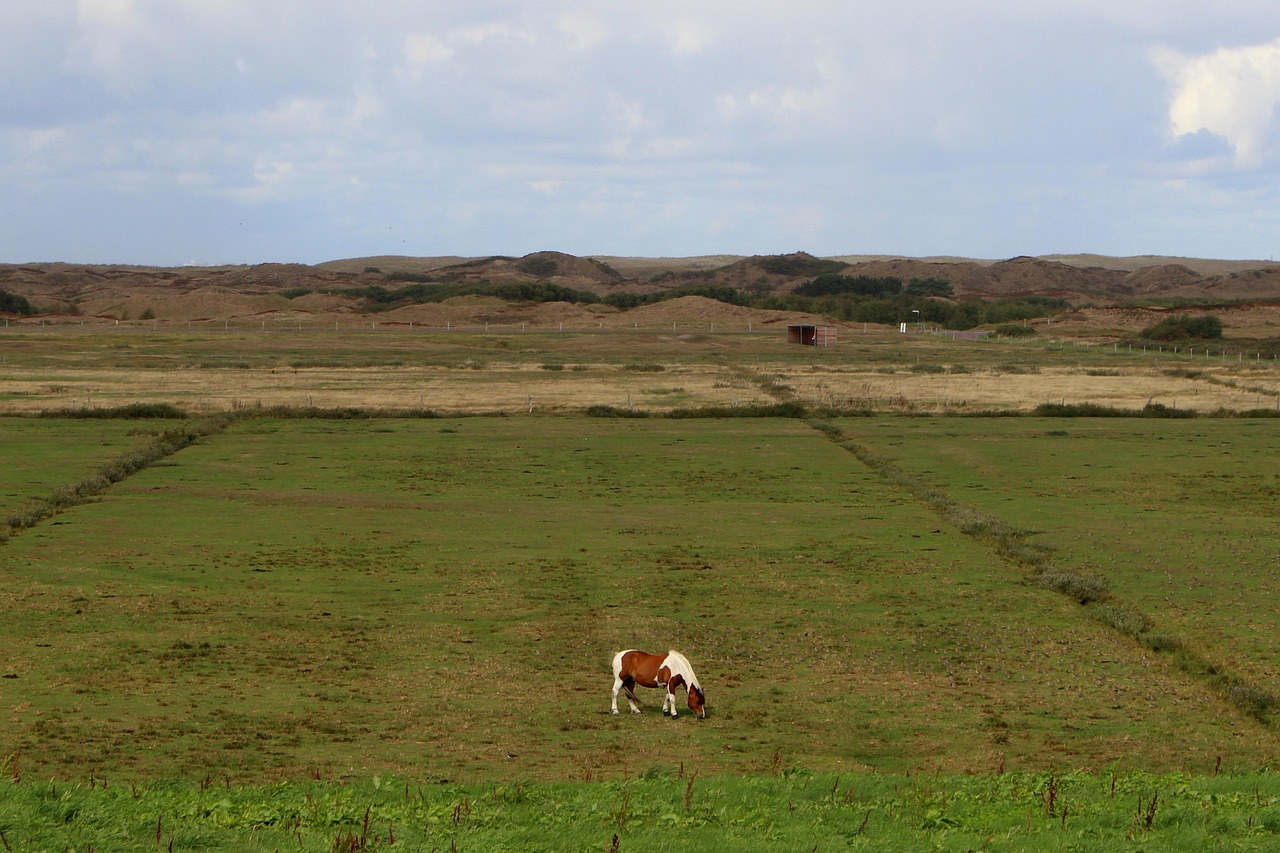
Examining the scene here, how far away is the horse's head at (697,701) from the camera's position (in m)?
17.0

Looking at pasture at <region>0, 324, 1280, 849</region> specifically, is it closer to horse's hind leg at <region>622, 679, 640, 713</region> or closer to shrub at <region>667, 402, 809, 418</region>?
horse's hind leg at <region>622, 679, 640, 713</region>

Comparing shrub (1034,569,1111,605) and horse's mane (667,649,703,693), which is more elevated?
horse's mane (667,649,703,693)

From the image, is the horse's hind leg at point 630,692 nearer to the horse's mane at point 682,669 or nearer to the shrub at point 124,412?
the horse's mane at point 682,669

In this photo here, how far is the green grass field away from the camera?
50.6ft

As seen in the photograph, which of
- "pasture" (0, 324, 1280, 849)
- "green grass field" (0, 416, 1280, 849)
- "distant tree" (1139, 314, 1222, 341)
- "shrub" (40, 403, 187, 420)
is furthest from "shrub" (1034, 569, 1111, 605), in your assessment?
"distant tree" (1139, 314, 1222, 341)

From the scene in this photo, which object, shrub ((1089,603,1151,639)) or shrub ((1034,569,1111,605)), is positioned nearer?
shrub ((1089,603,1151,639))

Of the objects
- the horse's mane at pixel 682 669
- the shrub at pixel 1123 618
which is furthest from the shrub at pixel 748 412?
the horse's mane at pixel 682 669

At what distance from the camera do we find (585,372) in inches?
3364

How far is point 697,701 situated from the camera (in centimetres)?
1702

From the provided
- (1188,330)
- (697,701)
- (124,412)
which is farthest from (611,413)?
(1188,330)

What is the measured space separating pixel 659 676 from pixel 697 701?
633 millimetres

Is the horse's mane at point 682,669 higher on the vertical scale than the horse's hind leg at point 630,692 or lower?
higher

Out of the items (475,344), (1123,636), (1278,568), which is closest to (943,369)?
(475,344)

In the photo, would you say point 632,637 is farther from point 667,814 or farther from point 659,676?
point 667,814
